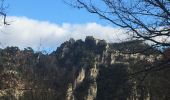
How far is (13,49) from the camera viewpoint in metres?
33.5

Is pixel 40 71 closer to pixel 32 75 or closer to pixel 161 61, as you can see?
pixel 32 75

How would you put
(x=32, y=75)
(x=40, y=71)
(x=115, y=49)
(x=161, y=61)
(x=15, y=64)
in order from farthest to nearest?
1. (x=40, y=71)
2. (x=32, y=75)
3. (x=15, y=64)
4. (x=115, y=49)
5. (x=161, y=61)

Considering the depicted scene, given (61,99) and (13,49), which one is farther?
(61,99)

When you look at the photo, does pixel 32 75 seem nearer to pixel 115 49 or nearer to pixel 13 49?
pixel 13 49

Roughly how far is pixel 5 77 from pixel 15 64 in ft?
35.0

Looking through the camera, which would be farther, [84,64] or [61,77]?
[84,64]

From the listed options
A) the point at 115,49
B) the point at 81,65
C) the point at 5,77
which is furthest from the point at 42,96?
the point at 81,65

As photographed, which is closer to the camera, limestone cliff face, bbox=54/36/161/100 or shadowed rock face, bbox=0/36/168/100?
shadowed rock face, bbox=0/36/168/100

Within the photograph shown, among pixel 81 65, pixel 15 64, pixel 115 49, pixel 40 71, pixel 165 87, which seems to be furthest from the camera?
pixel 81 65

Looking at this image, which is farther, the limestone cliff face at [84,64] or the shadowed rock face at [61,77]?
A: the limestone cliff face at [84,64]

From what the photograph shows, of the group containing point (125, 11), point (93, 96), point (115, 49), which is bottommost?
point (93, 96)

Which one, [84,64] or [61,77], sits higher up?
[84,64]

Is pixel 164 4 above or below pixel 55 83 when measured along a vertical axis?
above

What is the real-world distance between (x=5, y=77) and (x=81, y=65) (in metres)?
56.0
